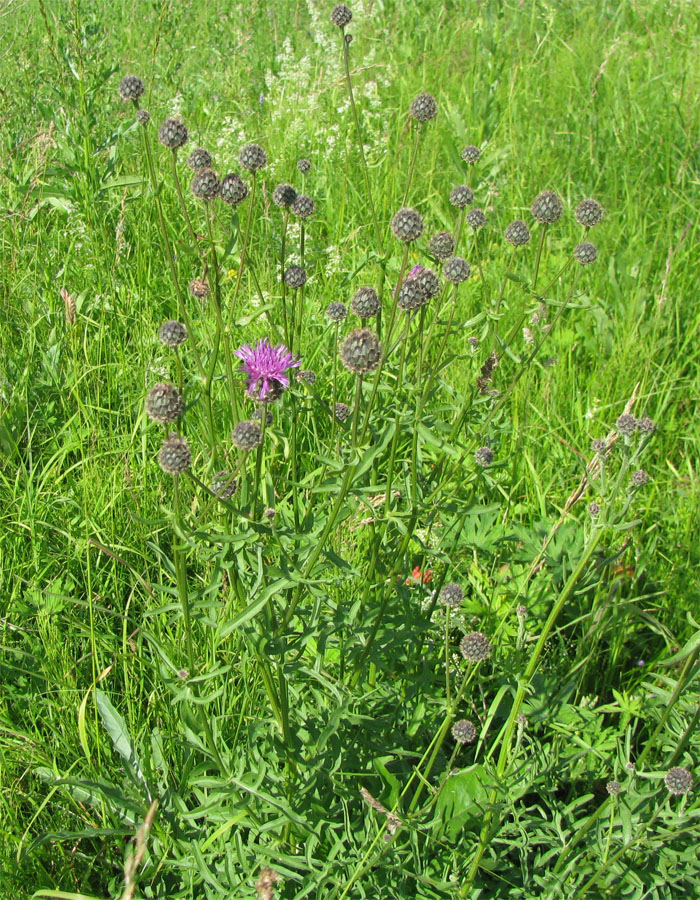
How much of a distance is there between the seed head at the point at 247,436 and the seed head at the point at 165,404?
0.44 feet

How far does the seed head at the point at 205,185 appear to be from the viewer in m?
1.72

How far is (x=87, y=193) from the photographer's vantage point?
10.8ft

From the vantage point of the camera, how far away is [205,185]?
1.73 m

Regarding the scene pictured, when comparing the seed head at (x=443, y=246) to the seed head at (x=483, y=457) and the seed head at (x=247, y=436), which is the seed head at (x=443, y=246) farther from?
the seed head at (x=247, y=436)

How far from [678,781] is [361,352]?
1241mm

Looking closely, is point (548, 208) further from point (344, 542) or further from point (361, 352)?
point (344, 542)

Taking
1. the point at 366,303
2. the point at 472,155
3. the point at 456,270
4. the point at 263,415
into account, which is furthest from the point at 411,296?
the point at 472,155

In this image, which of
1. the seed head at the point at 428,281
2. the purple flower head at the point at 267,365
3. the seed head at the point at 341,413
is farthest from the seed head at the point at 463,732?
the seed head at the point at 428,281

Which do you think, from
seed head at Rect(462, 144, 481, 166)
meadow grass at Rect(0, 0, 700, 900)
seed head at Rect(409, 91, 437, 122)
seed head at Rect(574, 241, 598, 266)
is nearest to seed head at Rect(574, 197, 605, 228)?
seed head at Rect(574, 241, 598, 266)

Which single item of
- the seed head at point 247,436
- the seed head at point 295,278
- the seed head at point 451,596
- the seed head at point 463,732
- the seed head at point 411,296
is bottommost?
the seed head at point 463,732

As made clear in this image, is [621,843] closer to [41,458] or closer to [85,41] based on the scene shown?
[41,458]

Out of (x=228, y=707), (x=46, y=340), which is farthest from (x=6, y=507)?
(x=228, y=707)

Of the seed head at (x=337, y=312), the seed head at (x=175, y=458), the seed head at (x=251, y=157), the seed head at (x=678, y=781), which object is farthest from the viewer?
the seed head at (x=337, y=312)

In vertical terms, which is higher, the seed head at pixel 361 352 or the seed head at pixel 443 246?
the seed head at pixel 443 246
